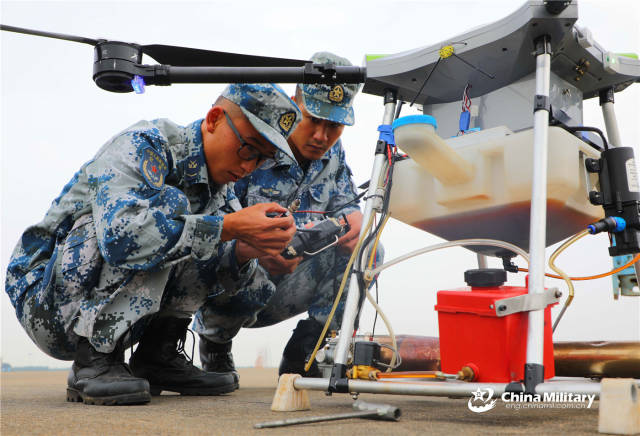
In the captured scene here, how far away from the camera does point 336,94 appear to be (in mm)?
2396

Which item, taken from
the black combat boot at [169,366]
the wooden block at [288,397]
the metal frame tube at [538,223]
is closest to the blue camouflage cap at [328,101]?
the black combat boot at [169,366]

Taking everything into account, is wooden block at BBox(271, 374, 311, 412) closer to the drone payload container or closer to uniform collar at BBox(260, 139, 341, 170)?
the drone payload container

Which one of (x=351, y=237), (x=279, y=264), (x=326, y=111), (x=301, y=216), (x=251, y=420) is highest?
(x=326, y=111)

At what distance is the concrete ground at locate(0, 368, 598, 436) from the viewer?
3.18ft

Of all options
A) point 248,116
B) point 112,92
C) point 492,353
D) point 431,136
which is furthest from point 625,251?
point 112,92

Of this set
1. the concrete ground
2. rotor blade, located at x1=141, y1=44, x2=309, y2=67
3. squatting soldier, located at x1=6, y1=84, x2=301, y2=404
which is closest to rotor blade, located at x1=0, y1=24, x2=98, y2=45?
rotor blade, located at x1=141, y1=44, x2=309, y2=67

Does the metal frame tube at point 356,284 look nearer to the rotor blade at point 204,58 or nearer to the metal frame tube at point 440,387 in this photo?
the metal frame tube at point 440,387

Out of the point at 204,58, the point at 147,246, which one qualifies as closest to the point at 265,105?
the point at 204,58

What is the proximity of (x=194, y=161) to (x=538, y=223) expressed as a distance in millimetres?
1044

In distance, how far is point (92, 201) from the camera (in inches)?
61.2

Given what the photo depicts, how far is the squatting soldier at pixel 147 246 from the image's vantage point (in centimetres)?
146

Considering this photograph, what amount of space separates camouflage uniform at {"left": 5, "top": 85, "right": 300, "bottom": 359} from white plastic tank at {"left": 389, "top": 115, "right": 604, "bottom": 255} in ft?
1.39

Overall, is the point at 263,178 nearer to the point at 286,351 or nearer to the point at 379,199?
the point at 286,351

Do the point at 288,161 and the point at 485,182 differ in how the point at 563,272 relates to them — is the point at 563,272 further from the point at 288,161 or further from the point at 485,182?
the point at 288,161
